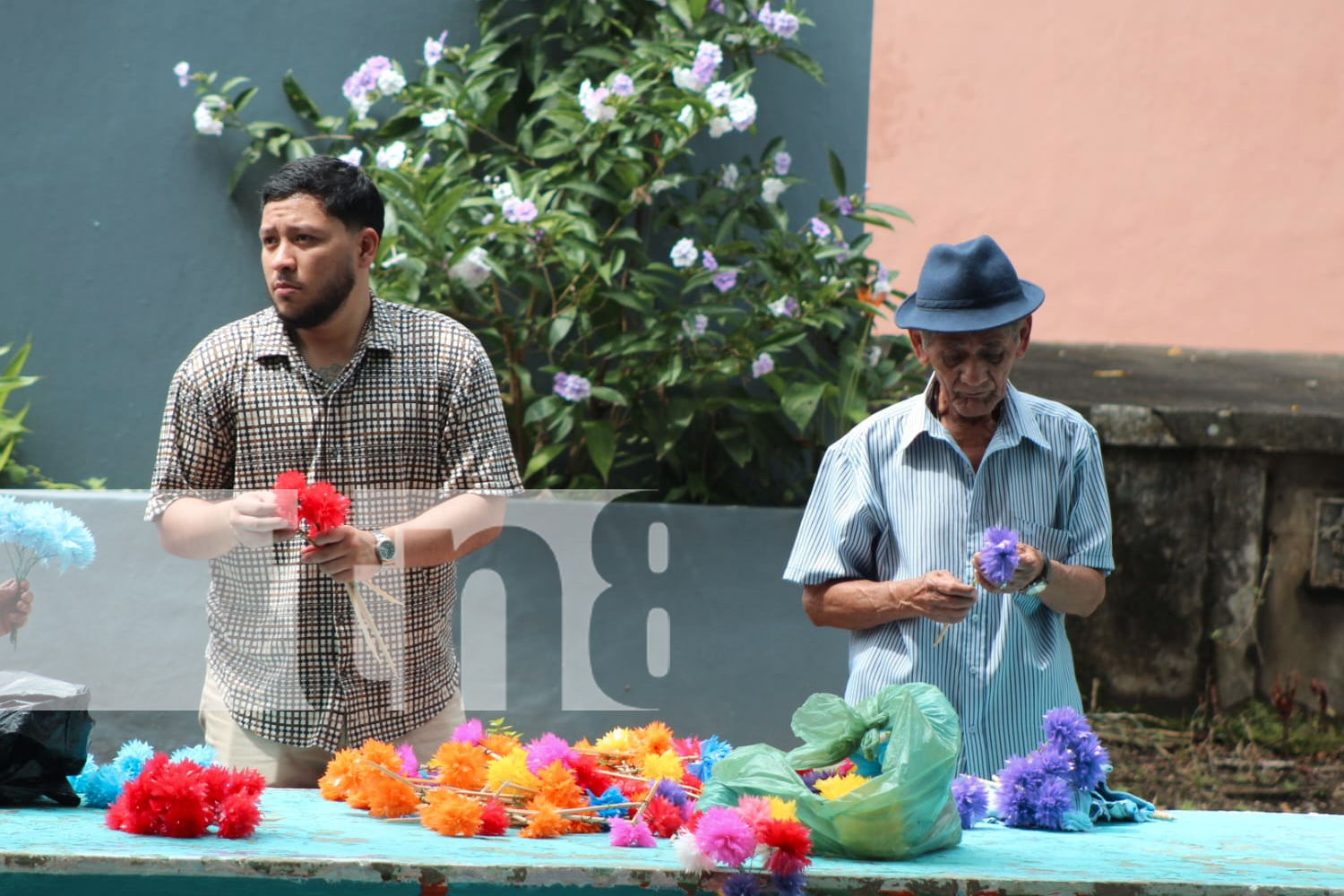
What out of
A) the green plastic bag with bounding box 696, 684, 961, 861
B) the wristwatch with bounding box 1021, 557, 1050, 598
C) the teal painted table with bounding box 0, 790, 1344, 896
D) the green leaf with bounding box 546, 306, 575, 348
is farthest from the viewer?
the green leaf with bounding box 546, 306, 575, 348

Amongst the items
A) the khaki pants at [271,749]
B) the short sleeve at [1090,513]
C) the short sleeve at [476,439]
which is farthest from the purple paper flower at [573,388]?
the short sleeve at [1090,513]

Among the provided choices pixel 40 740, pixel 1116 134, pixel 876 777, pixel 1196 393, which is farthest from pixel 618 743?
pixel 1116 134

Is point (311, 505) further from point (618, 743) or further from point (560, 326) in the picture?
point (560, 326)

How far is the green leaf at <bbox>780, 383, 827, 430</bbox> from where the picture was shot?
13.2 feet

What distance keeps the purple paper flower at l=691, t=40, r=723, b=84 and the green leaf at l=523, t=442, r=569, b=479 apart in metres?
1.10

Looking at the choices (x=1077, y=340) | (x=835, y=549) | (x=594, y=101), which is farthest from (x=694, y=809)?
(x=1077, y=340)

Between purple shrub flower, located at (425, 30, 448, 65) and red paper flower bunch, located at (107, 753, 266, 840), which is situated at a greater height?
purple shrub flower, located at (425, 30, 448, 65)

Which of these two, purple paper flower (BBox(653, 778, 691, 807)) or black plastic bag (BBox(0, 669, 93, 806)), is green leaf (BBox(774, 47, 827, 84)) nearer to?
purple paper flower (BBox(653, 778, 691, 807))

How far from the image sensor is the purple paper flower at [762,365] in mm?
4059

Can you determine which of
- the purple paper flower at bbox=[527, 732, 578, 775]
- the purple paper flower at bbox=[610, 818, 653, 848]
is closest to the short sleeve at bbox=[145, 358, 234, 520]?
the purple paper flower at bbox=[527, 732, 578, 775]

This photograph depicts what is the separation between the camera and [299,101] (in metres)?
4.20

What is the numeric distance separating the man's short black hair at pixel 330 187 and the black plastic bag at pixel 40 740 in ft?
3.24

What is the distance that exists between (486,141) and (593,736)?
1.79 meters

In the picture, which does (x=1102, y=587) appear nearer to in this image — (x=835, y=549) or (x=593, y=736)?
(x=835, y=549)
